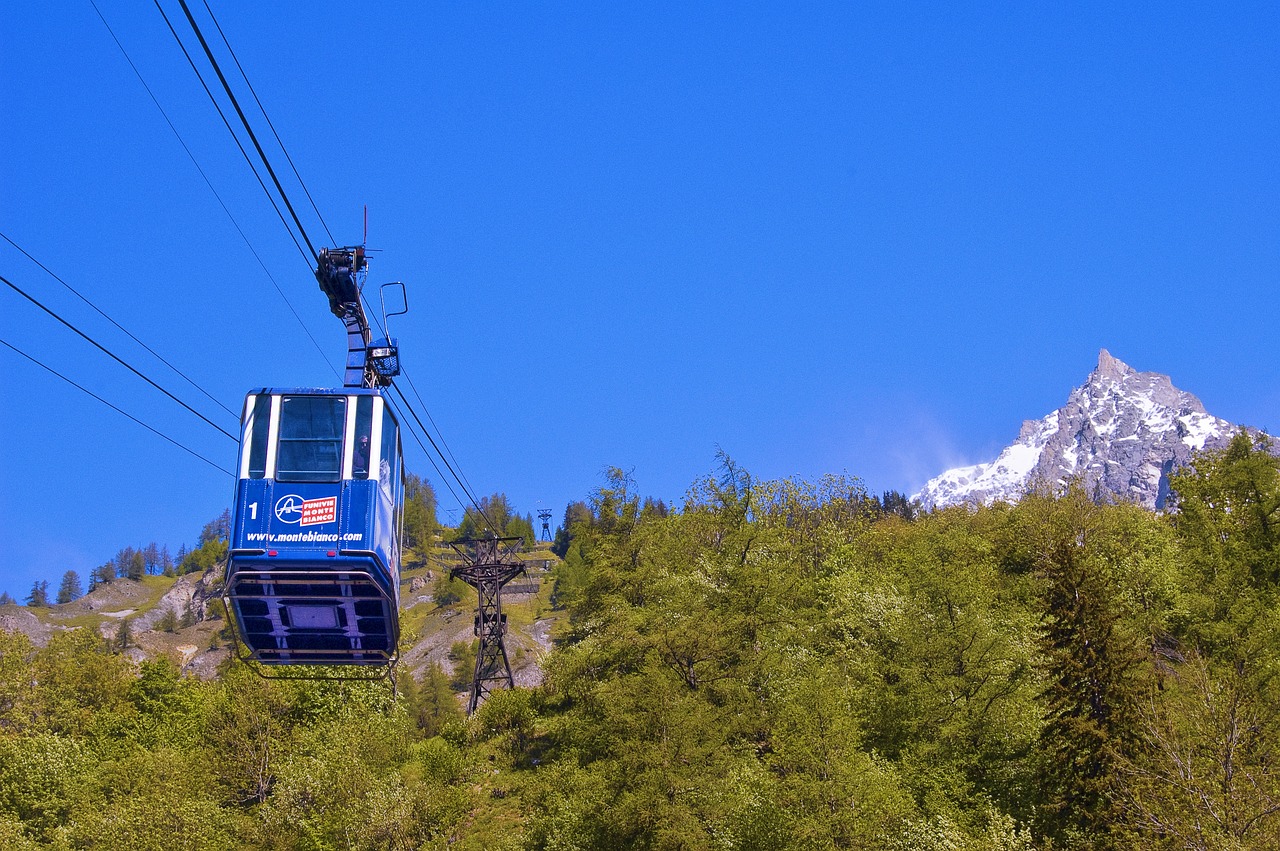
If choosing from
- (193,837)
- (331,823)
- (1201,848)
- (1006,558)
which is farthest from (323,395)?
(1006,558)

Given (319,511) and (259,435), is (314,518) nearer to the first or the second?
(319,511)

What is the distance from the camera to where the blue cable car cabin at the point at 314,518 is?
81.6 ft

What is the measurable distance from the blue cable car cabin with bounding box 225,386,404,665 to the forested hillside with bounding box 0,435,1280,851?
23.8 m

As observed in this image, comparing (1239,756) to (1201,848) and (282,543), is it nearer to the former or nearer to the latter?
(1201,848)

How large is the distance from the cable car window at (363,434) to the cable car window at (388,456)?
0.38 metres

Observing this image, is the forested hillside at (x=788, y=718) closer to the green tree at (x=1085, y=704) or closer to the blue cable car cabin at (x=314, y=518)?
the green tree at (x=1085, y=704)

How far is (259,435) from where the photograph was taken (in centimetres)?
2559

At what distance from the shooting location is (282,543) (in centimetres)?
2475

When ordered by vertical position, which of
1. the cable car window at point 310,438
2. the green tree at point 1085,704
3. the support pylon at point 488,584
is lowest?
the green tree at point 1085,704

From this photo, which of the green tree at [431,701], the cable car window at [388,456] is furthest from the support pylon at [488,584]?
the green tree at [431,701]

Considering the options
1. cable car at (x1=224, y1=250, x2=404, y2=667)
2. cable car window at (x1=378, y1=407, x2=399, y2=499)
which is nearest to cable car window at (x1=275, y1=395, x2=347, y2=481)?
A: cable car at (x1=224, y1=250, x2=404, y2=667)

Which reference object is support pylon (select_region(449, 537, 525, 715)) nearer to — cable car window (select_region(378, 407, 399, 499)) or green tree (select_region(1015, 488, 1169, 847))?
green tree (select_region(1015, 488, 1169, 847))

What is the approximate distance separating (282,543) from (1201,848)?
26.5 metres

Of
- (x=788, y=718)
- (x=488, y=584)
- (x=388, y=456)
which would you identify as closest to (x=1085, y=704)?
(x=788, y=718)
